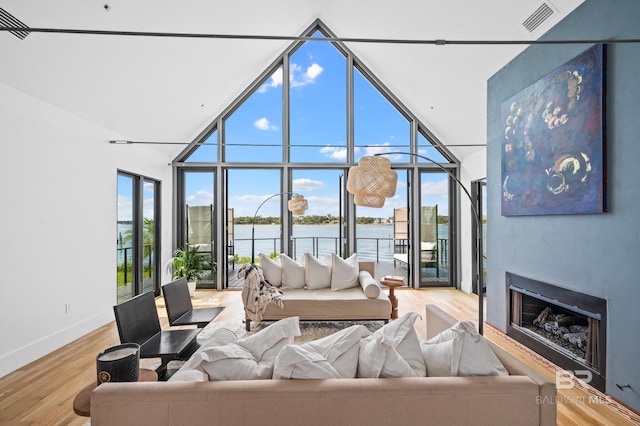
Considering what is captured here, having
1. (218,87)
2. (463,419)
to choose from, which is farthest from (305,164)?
(463,419)

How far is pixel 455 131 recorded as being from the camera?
6297 millimetres

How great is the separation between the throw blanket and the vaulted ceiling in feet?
9.27

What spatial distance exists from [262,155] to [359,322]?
3.92m

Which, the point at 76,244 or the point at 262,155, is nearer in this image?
the point at 76,244

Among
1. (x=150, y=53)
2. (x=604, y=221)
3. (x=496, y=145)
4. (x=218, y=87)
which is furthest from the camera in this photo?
(x=218, y=87)

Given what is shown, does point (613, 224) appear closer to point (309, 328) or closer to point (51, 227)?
point (309, 328)

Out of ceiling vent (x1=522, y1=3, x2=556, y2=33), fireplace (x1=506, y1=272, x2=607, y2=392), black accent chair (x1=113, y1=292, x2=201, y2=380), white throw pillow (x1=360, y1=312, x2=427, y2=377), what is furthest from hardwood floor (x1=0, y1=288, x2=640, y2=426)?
ceiling vent (x1=522, y1=3, x2=556, y2=33)

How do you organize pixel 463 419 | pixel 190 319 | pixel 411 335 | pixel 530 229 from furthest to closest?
1. pixel 530 229
2. pixel 190 319
3. pixel 411 335
4. pixel 463 419

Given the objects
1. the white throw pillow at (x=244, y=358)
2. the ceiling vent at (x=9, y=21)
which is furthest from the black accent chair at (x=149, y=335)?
the ceiling vent at (x=9, y=21)

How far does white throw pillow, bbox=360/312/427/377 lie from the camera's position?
5.34ft

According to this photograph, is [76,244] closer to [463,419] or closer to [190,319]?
[190,319]

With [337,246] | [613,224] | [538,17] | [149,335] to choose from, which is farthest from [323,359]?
[337,246]

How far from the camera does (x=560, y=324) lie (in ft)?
11.5

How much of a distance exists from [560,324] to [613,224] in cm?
137
